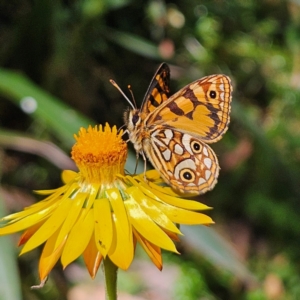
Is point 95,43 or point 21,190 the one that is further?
point 95,43

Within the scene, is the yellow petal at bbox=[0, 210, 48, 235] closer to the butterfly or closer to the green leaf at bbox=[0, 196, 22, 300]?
the butterfly

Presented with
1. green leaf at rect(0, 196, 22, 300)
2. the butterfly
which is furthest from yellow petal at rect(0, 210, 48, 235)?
green leaf at rect(0, 196, 22, 300)

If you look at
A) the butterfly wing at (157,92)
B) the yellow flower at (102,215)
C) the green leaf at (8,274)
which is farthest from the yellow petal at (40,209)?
the green leaf at (8,274)

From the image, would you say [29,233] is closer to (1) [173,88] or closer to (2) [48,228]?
(2) [48,228]

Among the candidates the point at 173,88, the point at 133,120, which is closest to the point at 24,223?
the point at 133,120

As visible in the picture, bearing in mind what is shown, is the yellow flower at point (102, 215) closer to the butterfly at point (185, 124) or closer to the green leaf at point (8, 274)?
the butterfly at point (185, 124)

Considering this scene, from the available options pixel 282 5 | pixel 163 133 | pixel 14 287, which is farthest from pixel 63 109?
pixel 282 5

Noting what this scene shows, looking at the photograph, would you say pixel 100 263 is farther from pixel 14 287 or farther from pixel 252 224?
pixel 252 224
